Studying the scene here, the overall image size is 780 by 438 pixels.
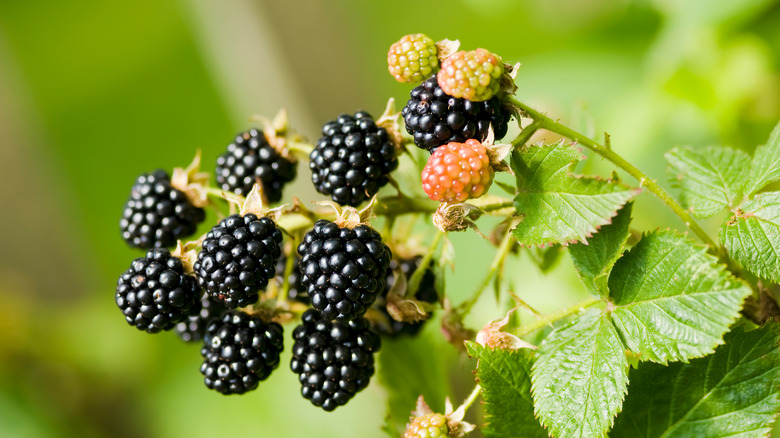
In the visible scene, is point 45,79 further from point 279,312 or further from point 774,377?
point 774,377

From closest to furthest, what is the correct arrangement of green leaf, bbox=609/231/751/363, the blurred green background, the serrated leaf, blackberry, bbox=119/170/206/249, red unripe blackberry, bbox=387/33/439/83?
green leaf, bbox=609/231/751/363, red unripe blackberry, bbox=387/33/439/83, blackberry, bbox=119/170/206/249, the serrated leaf, the blurred green background

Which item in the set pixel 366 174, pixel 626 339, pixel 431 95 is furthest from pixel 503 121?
pixel 626 339

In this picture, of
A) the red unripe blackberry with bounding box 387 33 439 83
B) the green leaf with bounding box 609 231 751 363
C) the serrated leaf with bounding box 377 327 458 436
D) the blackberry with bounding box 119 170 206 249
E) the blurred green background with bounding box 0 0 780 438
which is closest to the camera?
the green leaf with bounding box 609 231 751 363

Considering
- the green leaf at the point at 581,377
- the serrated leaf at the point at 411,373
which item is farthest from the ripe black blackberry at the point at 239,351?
the green leaf at the point at 581,377

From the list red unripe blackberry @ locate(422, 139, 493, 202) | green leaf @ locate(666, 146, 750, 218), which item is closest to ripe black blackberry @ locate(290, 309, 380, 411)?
red unripe blackberry @ locate(422, 139, 493, 202)

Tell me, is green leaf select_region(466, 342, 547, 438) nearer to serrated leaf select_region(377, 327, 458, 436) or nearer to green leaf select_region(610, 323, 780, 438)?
green leaf select_region(610, 323, 780, 438)

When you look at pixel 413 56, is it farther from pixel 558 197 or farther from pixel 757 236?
pixel 757 236
